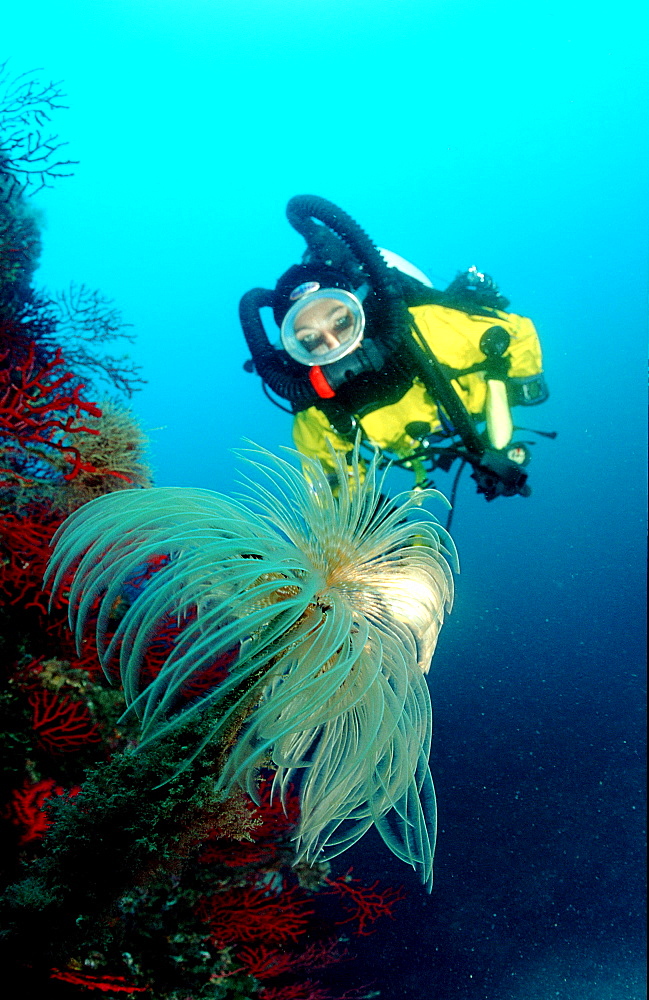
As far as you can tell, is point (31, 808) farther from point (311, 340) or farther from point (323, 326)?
point (323, 326)

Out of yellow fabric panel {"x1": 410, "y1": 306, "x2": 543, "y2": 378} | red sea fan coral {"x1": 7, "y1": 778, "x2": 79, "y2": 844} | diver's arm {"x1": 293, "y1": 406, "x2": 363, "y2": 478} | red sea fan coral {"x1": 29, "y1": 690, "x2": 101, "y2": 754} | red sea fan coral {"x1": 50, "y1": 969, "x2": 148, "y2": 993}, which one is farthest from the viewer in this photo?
diver's arm {"x1": 293, "y1": 406, "x2": 363, "y2": 478}

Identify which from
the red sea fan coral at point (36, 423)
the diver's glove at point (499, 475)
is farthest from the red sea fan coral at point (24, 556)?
the diver's glove at point (499, 475)

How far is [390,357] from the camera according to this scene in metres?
4.49

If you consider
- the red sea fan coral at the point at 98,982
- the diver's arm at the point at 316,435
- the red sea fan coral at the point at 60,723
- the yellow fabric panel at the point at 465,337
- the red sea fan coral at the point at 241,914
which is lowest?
the red sea fan coral at the point at 241,914

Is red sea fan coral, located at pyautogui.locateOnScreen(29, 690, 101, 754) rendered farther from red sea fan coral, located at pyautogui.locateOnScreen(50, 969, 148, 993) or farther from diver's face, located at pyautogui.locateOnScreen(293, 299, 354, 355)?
diver's face, located at pyautogui.locateOnScreen(293, 299, 354, 355)

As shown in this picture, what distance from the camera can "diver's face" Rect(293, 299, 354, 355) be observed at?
4258 millimetres

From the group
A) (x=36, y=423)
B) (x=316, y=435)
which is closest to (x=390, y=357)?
(x=316, y=435)

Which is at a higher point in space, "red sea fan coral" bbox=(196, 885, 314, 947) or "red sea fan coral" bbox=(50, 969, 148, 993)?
"red sea fan coral" bbox=(50, 969, 148, 993)

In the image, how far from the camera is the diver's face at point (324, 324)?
14.0ft

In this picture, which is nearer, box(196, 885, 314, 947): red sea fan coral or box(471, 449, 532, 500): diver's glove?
box(196, 885, 314, 947): red sea fan coral

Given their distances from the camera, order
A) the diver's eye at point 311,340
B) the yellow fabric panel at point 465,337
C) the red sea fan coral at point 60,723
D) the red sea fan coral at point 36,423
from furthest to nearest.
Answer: the yellow fabric panel at point 465,337 < the diver's eye at point 311,340 < the red sea fan coral at point 60,723 < the red sea fan coral at point 36,423

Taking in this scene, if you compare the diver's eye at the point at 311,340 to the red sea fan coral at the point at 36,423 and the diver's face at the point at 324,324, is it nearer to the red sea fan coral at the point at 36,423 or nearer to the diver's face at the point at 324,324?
the diver's face at the point at 324,324

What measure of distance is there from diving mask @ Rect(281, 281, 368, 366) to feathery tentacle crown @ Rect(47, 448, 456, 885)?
1936mm

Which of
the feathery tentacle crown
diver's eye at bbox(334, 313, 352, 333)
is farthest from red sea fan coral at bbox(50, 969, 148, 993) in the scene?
diver's eye at bbox(334, 313, 352, 333)
